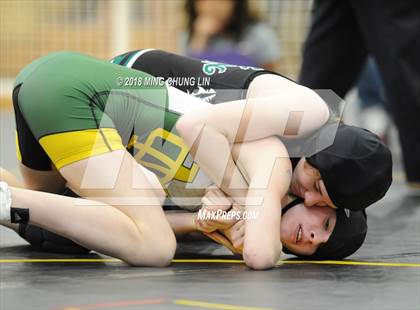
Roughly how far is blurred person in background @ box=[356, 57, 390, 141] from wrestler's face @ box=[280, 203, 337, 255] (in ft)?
16.3

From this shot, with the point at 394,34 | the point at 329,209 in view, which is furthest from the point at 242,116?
the point at 394,34

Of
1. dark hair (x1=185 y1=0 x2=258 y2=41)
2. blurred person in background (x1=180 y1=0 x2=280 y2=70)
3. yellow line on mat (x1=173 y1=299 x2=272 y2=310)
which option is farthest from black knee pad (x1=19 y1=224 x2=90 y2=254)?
dark hair (x1=185 y1=0 x2=258 y2=41)

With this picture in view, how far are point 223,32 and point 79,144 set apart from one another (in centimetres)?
437

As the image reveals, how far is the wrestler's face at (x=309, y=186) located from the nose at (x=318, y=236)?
82mm

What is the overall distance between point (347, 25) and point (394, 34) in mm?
436

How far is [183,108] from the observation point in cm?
335

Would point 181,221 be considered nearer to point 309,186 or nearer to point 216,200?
point 216,200

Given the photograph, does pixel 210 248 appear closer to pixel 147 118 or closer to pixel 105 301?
pixel 147 118

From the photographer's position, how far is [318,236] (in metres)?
3.20

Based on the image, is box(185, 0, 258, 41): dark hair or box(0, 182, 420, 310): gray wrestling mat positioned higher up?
box(0, 182, 420, 310): gray wrestling mat

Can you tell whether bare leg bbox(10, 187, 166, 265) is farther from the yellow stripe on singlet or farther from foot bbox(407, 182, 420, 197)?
foot bbox(407, 182, 420, 197)

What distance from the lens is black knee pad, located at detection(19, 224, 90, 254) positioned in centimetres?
338

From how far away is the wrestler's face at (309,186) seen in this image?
10.4 ft

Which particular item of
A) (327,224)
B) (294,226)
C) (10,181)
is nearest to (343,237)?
(327,224)
